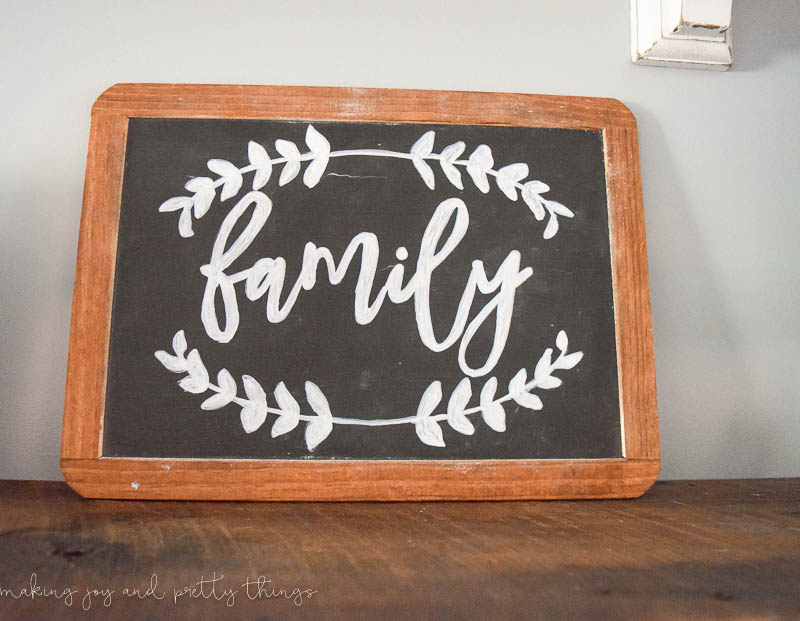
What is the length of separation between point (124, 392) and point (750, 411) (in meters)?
0.94

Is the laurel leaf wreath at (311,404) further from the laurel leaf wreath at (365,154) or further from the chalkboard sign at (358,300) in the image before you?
the laurel leaf wreath at (365,154)

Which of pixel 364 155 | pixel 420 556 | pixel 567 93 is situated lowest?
pixel 420 556

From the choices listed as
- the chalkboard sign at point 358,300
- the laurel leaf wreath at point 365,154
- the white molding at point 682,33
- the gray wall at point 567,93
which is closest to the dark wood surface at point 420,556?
the chalkboard sign at point 358,300

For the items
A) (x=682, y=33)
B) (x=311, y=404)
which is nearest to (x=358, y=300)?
(x=311, y=404)

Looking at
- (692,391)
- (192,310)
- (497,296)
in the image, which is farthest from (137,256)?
(692,391)

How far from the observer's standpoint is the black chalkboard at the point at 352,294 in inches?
30.4

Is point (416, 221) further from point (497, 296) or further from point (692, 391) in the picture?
point (692, 391)

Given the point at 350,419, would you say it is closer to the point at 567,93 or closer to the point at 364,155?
the point at 364,155

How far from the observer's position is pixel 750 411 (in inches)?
36.8

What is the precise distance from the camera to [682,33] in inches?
36.4

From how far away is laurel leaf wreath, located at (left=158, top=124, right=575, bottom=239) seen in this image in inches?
32.4

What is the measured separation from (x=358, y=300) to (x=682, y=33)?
67cm

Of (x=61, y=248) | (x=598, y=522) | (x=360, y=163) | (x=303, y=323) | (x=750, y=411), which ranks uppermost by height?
(x=360, y=163)

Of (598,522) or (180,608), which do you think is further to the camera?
(598,522)
